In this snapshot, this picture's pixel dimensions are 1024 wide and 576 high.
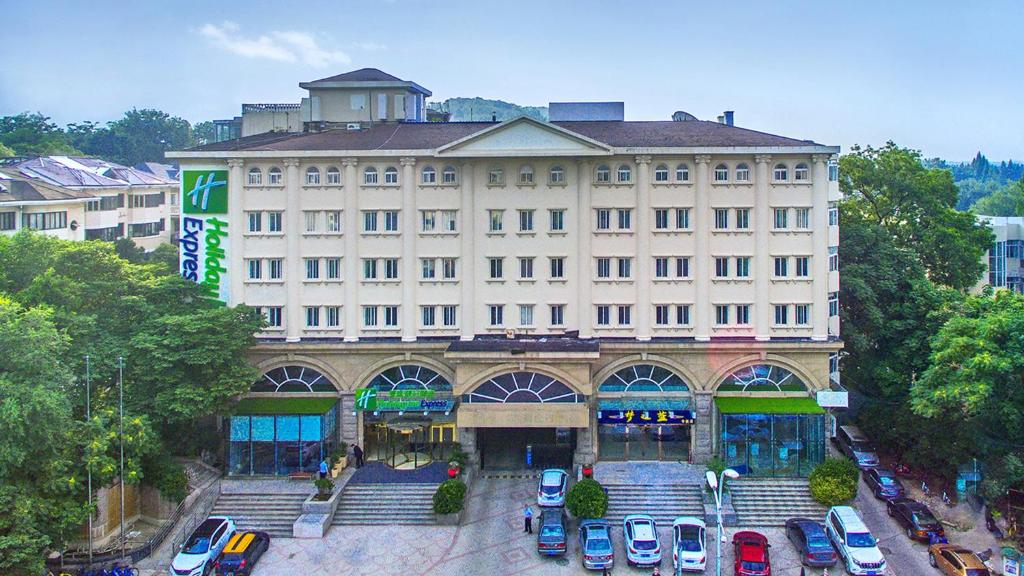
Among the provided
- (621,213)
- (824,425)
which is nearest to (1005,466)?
(824,425)

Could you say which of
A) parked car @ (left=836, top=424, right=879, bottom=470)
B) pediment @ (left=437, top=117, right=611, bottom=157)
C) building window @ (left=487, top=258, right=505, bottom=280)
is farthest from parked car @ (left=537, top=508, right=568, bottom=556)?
parked car @ (left=836, top=424, right=879, bottom=470)

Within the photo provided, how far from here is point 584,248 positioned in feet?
155

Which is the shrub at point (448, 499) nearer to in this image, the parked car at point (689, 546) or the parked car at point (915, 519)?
the parked car at point (689, 546)

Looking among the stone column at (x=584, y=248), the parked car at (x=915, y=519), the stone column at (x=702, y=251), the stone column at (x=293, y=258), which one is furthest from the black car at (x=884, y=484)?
the stone column at (x=293, y=258)

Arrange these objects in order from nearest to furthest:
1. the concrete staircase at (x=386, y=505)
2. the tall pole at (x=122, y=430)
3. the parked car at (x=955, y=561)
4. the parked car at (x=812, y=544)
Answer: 1. the parked car at (x=955, y=561)
2. the parked car at (x=812, y=544)
3. the tall pole at (x=122, y=430)
4. the concrete staircase at (x=386, y=505)

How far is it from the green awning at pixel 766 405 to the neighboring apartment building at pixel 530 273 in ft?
0.77

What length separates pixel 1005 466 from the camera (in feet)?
133

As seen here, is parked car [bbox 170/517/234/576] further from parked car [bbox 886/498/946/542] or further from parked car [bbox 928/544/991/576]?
parked car [bbox 886/498/946/542]

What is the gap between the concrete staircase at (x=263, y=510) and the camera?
41.8 metres

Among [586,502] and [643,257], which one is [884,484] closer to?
[586,502]

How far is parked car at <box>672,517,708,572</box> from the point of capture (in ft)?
121

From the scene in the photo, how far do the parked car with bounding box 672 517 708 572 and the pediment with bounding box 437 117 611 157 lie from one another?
17.2 m

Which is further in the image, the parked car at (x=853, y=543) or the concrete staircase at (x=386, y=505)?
the concrete staircase at (x=386, y=505)

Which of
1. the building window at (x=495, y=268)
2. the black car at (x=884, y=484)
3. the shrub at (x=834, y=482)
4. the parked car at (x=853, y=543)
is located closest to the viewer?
the parked car at (x=853, y=543)
